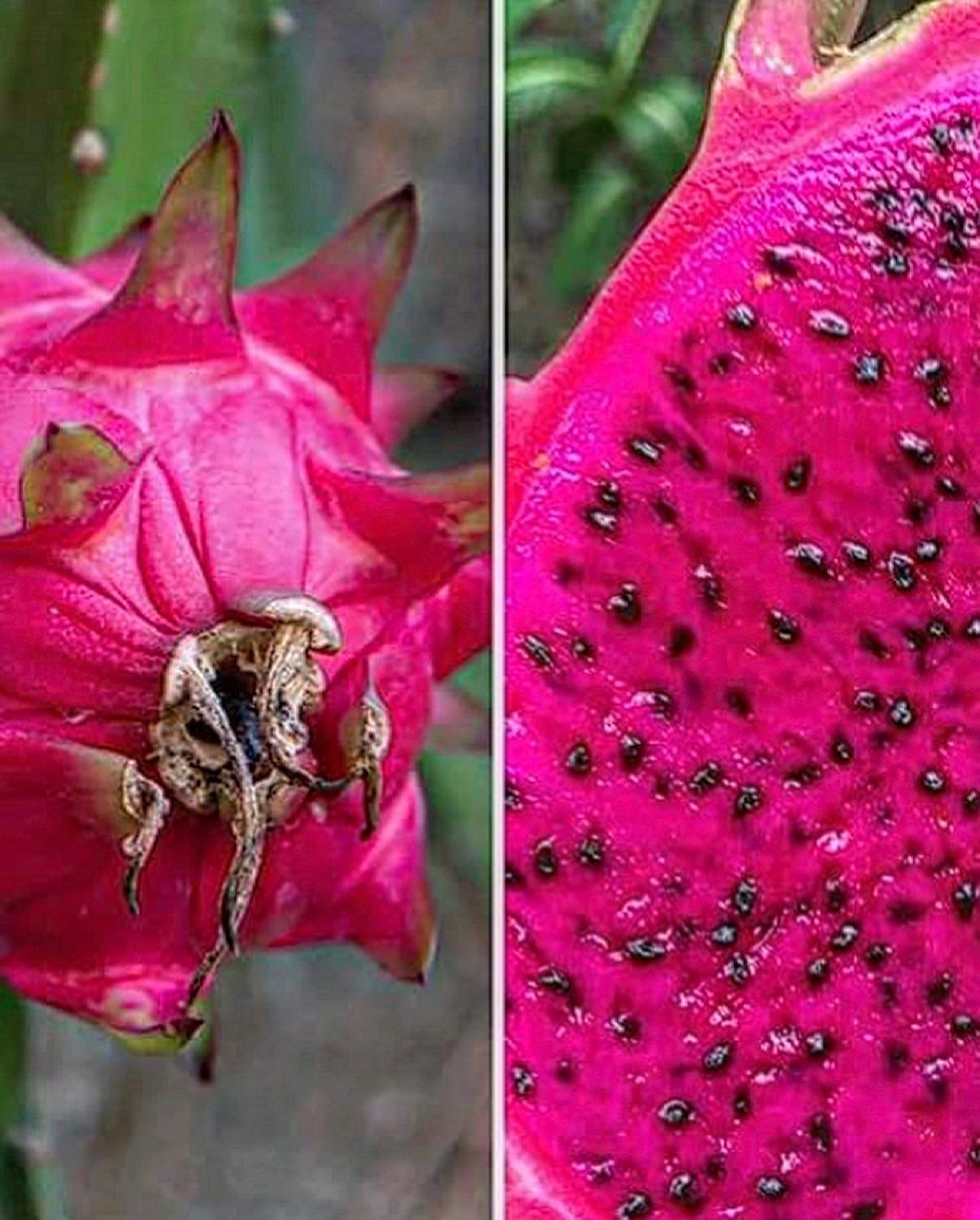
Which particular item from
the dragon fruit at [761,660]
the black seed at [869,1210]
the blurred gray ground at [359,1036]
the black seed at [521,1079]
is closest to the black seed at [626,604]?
the dragon fruit at [761,660]

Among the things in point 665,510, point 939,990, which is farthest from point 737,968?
point 665,510

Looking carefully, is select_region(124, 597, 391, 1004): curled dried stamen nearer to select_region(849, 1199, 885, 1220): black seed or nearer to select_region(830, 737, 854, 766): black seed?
select_region(830, 737, 854, 766): black seed

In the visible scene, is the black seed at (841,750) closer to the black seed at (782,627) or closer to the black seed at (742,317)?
the black seed at (782,627)

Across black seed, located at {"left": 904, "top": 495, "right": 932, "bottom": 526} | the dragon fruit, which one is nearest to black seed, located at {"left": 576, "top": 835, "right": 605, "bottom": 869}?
the dragon fruit

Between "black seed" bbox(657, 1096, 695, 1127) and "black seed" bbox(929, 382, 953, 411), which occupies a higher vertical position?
"black seed" bbox(929, 382, 953, 411)

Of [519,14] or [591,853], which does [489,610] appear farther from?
[519,14]

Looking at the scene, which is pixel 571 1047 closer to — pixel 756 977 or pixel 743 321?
pixel 756 977

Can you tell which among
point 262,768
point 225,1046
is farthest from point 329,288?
point 225,1046
